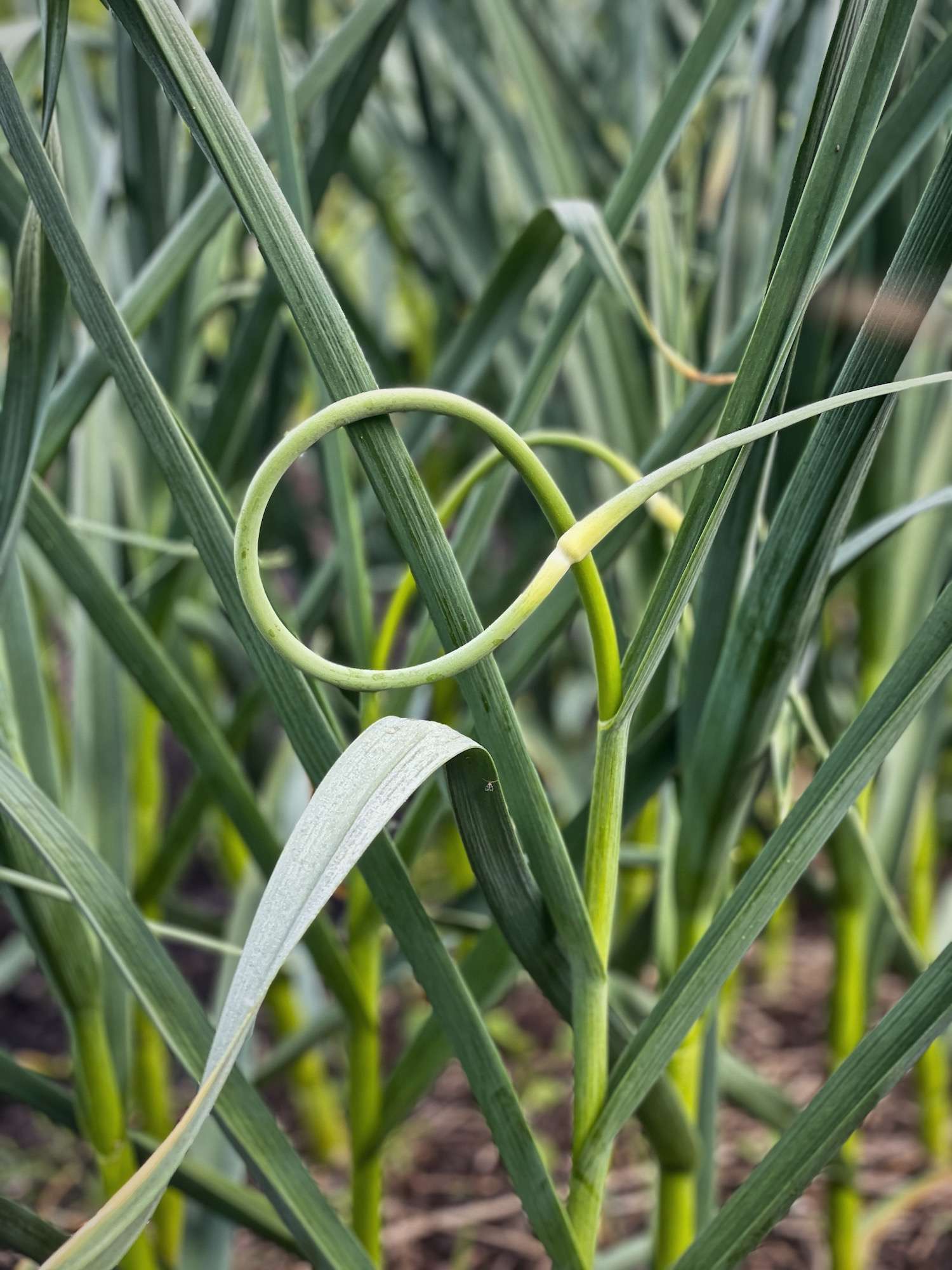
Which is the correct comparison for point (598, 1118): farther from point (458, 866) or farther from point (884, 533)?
point (458, 866)

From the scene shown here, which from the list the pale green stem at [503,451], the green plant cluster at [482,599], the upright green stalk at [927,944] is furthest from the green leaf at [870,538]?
the upright green stalk at [927,944]

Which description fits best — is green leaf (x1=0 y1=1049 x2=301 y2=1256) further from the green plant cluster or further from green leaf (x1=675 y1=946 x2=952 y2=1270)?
green leaf (x1=675 y1=946 x2=952 y2=1270)

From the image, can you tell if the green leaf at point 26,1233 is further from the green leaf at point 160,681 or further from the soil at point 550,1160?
the soil at point 550,1160

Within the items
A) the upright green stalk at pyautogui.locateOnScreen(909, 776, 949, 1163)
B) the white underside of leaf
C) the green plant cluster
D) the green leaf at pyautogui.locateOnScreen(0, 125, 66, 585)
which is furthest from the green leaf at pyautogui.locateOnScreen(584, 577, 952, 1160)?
the upright green stalk at pyautogui.locateOnScreen(909, 776, 949, 1163)

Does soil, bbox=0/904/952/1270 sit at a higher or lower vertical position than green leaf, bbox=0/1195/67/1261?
lower

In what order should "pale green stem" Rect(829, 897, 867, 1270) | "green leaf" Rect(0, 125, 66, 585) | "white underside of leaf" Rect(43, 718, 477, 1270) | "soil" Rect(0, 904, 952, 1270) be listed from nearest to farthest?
"white underside of leaf" Rect(43, 718, 477, 1270), "green leaf" Rect(0, 125, 66, 585), "pale green stem" Rect(829, 897, 867, 1270), "soil" Rect(0, 904, 952, 1270)

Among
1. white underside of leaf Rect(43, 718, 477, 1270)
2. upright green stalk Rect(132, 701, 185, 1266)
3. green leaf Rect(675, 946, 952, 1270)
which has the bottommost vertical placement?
upright green stalk Rect(132, 701, 185, 1266)

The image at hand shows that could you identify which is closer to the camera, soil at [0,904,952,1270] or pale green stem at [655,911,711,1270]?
pale green stem at [655,911,711,1270]

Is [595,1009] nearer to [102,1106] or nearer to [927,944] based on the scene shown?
[102,1106]

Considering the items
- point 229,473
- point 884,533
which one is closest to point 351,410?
point 884,533
